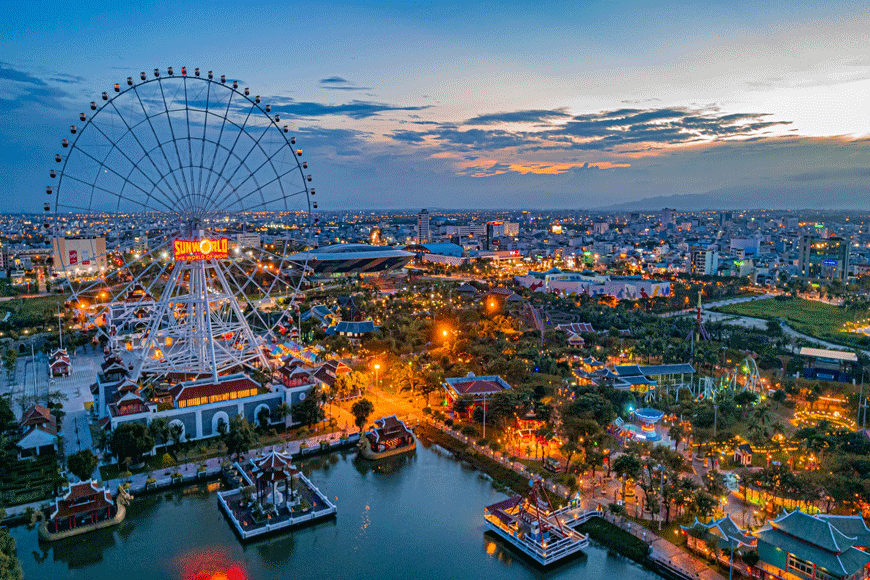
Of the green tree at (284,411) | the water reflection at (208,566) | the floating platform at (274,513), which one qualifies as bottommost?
the water reflection at (208,566)

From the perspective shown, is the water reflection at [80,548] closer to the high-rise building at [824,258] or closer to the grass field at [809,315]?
the grass field at [809,315]

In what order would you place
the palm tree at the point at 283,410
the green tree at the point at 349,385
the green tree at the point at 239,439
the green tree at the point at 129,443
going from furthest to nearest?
the green tree at the point at 349,385 → the palm tree at the point at 283,410 → the green tree at the point at 239,439 → the green tree at the point at 129,443

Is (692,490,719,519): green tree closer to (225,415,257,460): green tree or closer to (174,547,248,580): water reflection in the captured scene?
(174,547,248,580): water reflection

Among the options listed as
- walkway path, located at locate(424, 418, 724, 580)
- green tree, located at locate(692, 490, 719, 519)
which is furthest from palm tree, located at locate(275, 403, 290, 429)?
green tree, located at locate(692, 490, 719, 519)

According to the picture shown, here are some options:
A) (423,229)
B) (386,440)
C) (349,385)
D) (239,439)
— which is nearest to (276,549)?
(239,439)

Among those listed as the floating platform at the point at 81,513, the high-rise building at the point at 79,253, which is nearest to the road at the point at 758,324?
the floating platform at the point at 81,513

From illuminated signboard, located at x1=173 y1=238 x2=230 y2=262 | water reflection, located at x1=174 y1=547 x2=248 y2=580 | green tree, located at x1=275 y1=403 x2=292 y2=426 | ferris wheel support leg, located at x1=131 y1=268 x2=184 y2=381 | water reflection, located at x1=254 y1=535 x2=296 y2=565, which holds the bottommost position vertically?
water reflection, located at x1=254 y1=535 x2=296 y2=565

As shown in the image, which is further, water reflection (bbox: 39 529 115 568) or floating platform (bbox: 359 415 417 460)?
floating platform (bbox: 359 415 417 460)
